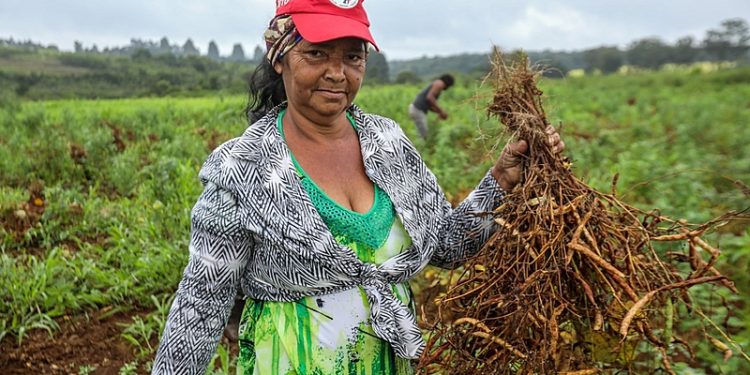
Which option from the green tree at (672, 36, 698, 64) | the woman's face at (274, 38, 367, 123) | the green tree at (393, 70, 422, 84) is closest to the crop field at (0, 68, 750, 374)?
the woman's face at (274, 38, 367, 123)

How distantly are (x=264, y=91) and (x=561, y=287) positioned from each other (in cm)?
85

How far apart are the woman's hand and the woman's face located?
1.24ft

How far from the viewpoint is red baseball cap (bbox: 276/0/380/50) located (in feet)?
4.12

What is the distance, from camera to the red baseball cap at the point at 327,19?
1.26 meters

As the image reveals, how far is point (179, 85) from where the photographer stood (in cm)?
2264

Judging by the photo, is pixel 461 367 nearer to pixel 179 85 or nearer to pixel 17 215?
pixel 17 215

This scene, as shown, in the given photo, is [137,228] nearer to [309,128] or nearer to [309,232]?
[309,128]

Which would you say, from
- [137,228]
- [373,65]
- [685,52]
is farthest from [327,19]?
[685,52]

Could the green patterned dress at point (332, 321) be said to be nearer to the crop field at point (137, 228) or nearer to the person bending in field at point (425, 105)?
the crop field at point (137, 228)

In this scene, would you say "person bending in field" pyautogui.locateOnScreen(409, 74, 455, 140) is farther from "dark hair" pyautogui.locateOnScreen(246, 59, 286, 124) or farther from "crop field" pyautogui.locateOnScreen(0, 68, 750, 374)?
"dark hair" pyautogui.locateOnScreen(246, 59, 286, 124)


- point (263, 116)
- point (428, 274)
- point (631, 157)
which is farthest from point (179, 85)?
point (263, 116)

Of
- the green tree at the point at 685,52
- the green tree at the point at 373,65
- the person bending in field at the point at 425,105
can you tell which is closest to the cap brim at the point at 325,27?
the green tree at the point at 373,65

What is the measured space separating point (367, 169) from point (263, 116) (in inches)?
12.2

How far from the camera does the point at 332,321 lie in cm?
133
